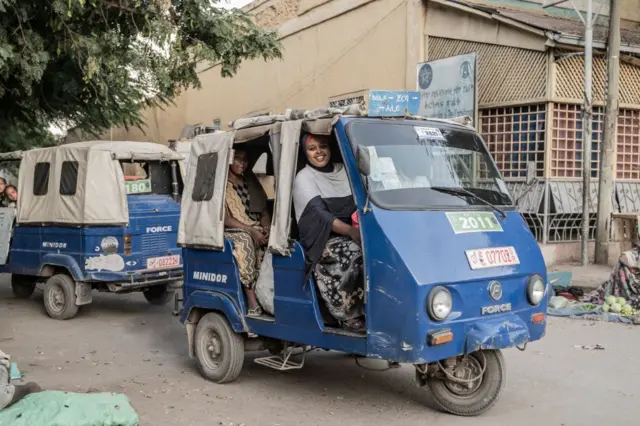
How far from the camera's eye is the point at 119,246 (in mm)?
9148

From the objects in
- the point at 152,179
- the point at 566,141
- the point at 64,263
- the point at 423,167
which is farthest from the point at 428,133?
the point at 566,141

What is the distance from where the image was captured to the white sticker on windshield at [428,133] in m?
5.33

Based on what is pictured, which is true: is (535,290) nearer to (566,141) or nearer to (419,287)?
(419,287)

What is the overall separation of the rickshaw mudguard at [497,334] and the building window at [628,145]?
31.7 ft

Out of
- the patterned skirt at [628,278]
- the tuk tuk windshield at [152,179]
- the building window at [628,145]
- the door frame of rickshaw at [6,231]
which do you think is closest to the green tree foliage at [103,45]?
the tuk tuk windshield at [152,179]

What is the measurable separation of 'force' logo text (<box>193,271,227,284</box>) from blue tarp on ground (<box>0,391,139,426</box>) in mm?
1663

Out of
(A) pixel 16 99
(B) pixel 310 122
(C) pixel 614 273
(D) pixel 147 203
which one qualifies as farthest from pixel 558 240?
(A) pixel 16 99

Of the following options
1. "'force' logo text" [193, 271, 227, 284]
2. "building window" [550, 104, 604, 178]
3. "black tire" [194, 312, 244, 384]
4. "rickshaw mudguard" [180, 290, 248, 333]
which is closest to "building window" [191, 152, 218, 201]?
"'force' logo text" [193, 271, 227, 284]

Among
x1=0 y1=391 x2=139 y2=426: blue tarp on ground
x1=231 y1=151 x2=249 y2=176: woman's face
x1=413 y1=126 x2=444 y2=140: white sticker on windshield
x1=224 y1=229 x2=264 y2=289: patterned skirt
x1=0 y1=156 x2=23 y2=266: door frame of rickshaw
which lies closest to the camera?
x1=0 y1=391 x2=139 y2=426: blue tarp on ground

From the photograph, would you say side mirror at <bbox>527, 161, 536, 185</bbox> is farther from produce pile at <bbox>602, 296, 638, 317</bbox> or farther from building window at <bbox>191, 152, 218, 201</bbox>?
building window at <bbox>191, 152, 218, 201</bbox>

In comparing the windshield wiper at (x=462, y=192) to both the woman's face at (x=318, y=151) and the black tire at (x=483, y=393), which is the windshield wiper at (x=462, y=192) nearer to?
the woman's face at (x=318, y=151)

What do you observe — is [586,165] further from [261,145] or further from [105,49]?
[105,49]

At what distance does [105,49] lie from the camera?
818 cm

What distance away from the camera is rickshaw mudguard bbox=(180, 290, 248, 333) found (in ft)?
19.3
